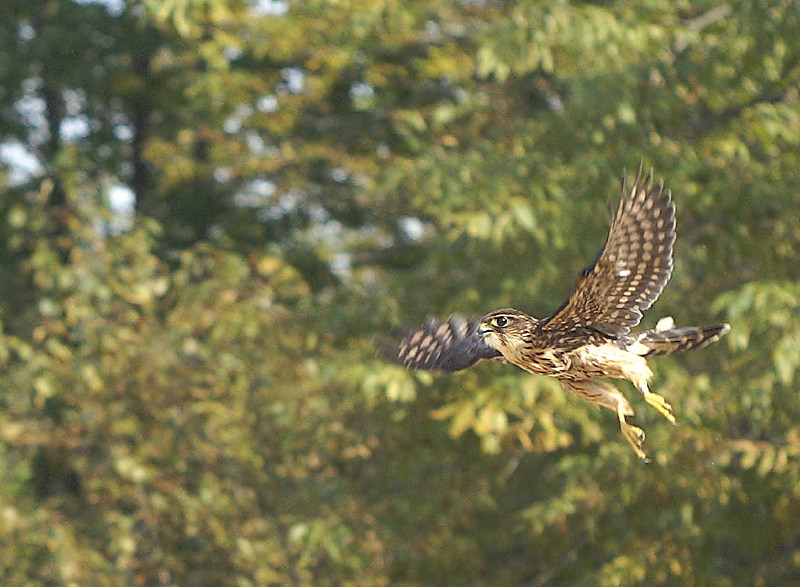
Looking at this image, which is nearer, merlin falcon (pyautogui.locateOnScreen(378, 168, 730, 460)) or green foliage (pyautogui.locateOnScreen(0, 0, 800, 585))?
merlin falcon (pyautogui.locateOnScreen(378, 168, 730, 460))

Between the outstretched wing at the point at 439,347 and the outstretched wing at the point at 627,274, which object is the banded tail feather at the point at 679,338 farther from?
the outstretched wing at the point at 439,347

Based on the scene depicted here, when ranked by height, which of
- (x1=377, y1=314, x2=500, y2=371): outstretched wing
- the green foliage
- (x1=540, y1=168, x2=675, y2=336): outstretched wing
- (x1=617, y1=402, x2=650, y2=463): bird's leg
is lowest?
the green foliage

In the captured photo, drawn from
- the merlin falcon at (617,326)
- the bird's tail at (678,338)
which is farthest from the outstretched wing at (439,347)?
the bird's tail at (678,338)

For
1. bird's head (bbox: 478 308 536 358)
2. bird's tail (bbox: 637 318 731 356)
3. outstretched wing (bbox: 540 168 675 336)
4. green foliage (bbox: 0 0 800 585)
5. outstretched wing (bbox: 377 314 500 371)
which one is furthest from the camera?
green foliage (bbox: 0 0 800 585)

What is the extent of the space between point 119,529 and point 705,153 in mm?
4223

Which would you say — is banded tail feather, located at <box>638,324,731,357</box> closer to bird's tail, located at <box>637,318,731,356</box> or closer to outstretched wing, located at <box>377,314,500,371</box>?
bird's tail, located at <box>637,318,731,356</box>

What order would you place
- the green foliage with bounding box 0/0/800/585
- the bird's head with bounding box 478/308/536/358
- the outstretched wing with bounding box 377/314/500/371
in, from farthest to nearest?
the green foliage with bounding box 0/0/800/585
the outstretched wing with bounding box 377/314/500/371
the bird's head with bounding box 478/308/536/358

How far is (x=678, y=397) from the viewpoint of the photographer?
6.80 metres

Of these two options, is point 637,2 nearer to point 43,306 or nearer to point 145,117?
point 43,306

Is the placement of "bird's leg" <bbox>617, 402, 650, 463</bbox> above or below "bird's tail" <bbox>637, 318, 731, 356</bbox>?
below

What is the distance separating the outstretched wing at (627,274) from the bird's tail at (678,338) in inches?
6.2

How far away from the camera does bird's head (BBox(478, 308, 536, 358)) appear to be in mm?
3900

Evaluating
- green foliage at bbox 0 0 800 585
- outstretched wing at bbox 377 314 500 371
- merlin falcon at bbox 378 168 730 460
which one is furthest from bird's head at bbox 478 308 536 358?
green foliage at bbox 0 0 800 585

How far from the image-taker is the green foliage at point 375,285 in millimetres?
6809
